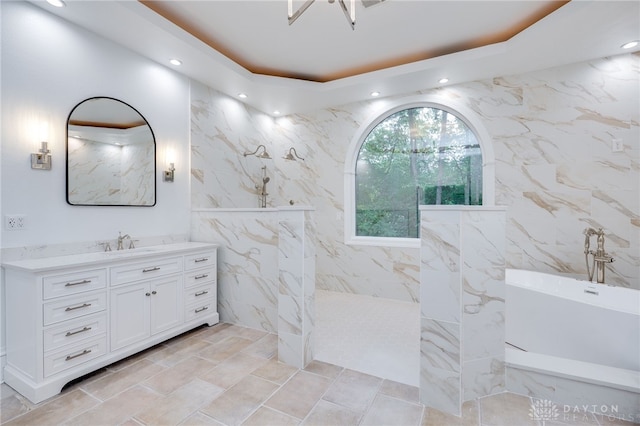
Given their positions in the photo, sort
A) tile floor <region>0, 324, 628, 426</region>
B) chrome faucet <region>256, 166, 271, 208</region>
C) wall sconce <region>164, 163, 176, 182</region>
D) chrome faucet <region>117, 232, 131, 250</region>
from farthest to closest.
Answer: chrome faucet <region>256, 166, 271, 208</region> < wall sconce <region>164, 163, 176, 182</region> < chrome faucet <region>117, 232, 131, 250</region> < tile floor <region>0, 324, 628, 426</region>

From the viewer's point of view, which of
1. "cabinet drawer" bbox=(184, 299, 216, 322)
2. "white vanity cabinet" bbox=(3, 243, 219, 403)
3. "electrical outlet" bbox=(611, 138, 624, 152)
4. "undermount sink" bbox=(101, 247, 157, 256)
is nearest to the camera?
"white vanity cabinet" bbox=(3, 243, 219, 403)

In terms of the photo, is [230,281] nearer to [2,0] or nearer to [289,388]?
[289,388]

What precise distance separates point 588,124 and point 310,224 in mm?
3189

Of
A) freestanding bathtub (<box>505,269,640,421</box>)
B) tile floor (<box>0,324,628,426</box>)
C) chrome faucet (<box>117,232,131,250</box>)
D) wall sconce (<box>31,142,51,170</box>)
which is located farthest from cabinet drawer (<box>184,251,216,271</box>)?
freestanding bathtub (<box>505,269,640,421</box>)

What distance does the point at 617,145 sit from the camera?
2.83 m

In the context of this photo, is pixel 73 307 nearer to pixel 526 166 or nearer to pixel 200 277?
pixel 200 277

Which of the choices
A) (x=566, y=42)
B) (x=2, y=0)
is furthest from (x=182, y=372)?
(x=566, y=42)

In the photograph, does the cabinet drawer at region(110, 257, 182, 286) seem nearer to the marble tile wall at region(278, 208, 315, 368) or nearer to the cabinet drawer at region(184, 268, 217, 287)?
the cabinet drawer at region(184, 268, 217, 287)

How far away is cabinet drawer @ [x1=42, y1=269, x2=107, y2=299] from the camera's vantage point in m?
1.79

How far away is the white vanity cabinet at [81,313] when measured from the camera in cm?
177

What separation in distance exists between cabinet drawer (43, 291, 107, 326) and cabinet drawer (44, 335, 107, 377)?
211 millimetres

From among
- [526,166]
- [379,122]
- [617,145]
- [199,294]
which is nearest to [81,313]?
[199,294]

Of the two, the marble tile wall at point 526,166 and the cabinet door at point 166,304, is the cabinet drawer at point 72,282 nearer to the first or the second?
the cabinet door at point 166,304

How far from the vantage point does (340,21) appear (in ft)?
Answer: 8.77
